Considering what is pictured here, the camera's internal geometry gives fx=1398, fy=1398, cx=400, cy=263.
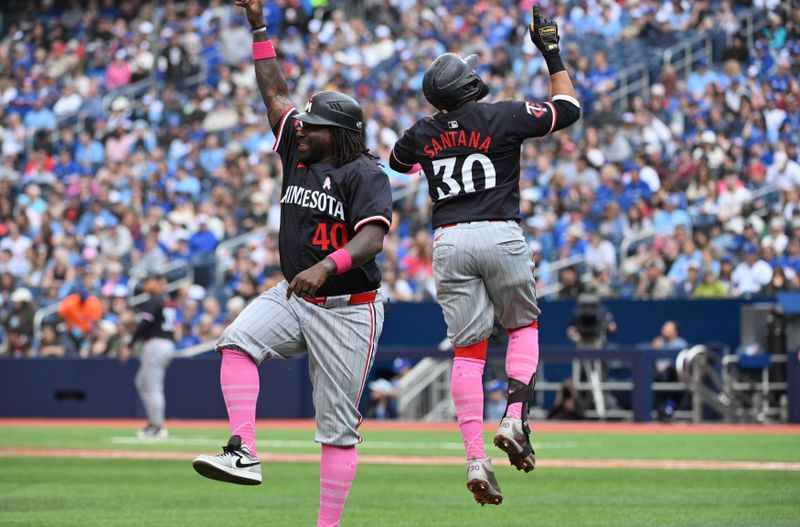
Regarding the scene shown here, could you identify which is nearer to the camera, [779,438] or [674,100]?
[779,438]

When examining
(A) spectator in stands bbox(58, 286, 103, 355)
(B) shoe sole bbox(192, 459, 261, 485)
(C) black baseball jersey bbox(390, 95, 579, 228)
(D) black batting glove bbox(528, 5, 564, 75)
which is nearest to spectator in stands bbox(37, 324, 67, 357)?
(A) spectator in stands bbox(58, 286, 103, 355)

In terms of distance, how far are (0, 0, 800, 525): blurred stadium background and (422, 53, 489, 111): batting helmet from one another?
6.02 metres

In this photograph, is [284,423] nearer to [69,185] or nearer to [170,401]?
[170,401]

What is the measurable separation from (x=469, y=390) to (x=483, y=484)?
33.6 inches

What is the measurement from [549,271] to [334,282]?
50.6ft

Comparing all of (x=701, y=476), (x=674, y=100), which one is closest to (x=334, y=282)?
(x=701, y=476)

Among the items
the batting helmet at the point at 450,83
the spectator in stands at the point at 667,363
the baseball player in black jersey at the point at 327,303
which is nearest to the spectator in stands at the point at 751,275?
the spectator in stands at the point at 667,363

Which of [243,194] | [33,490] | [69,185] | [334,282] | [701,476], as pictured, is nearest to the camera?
[334,282]

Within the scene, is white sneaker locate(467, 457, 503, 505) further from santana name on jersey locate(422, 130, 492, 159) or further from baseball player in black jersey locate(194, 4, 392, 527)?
santana name on jersey locate(422, 130, 492, 159)

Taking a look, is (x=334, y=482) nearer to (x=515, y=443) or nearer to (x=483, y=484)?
(x=483, y=484)

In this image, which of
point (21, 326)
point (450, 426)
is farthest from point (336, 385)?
point (21, 326)

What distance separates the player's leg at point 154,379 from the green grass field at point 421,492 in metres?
1.18

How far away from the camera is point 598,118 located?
992 inches

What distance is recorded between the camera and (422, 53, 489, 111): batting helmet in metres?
8.18
